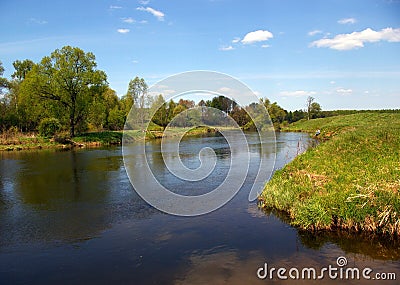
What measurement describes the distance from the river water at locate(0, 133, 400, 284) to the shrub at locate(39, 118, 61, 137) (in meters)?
27.8

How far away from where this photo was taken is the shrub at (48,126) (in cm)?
4220

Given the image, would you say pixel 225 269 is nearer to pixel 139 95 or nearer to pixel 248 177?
pixel 248 177

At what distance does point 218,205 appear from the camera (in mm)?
14602

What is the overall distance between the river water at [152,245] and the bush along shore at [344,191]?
0.52m

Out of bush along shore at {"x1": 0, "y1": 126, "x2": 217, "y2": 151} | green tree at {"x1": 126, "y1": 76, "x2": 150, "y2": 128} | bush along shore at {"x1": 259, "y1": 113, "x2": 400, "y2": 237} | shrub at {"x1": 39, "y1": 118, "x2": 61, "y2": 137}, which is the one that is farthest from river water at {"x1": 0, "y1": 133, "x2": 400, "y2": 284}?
green tree at {"x1": 126, "y1": 76, "x2": 150, "y2": 128}

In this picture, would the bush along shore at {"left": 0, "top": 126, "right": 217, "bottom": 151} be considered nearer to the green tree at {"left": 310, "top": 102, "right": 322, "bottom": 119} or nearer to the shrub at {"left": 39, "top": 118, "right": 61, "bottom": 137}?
the shrub at {"left": 39, "top": 118, "right": 61, "bottom": 137}

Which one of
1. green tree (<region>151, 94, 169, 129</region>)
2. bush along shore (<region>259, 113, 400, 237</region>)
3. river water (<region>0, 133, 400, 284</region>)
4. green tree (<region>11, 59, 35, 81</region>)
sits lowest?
river water (<region>0, 133, 400, 284</region>)

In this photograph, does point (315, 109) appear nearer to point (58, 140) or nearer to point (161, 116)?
point (161, 116)

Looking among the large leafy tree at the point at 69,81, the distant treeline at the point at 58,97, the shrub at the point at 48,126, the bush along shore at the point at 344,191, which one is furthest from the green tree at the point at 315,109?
the bush along shore at the point at 344,191

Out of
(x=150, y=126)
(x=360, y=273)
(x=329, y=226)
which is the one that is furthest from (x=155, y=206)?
(x=150, y=126)

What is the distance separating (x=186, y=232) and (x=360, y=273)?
5.70 meters

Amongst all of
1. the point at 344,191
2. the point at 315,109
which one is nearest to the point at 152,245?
the point at 344,191

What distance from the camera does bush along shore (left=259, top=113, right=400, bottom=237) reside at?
10.3m

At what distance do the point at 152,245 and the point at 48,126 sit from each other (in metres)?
37.5
